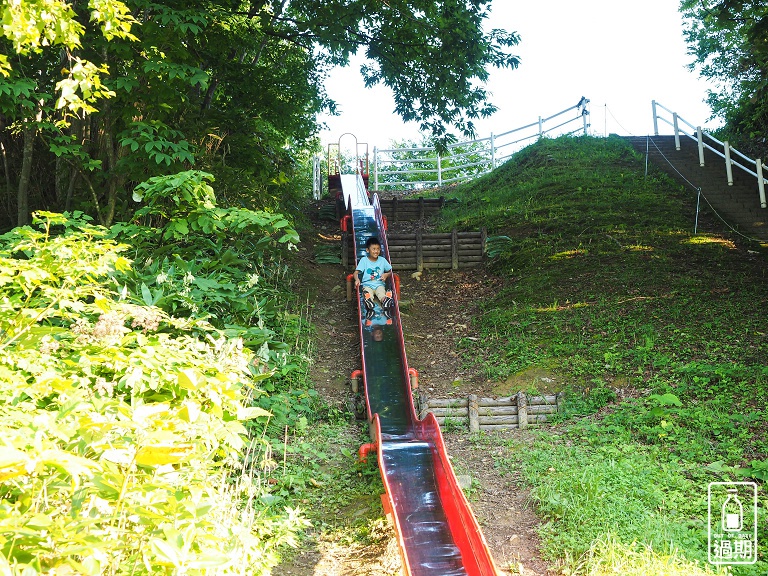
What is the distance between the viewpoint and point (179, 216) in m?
7.20

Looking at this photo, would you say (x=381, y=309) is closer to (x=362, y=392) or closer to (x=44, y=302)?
(x=362, y=392)

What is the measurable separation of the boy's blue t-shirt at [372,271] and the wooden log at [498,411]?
311cm

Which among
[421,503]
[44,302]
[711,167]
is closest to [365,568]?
[421,503]

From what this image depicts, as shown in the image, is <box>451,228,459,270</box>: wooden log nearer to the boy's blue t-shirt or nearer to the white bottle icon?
the boy's blue t-shirt

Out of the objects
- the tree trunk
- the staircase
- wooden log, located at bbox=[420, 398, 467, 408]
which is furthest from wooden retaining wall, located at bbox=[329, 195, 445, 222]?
wooden log, located at bbox=[420, 398, 467, 408]

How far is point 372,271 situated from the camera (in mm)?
10836

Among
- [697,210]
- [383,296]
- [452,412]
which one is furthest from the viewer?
[697,210]

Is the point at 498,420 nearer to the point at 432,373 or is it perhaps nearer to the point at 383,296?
the point at 432,373

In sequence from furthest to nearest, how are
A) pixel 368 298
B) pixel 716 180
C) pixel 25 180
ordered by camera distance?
pixel 716 180
pixel 368 298
pixel 25 180

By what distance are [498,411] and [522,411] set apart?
0.29m
